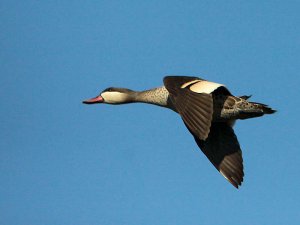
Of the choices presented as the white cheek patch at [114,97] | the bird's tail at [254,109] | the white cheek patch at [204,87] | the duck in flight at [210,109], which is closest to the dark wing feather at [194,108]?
the duck in flight at [210,109]

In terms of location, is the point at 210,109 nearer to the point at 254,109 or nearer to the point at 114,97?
the point at 254,109

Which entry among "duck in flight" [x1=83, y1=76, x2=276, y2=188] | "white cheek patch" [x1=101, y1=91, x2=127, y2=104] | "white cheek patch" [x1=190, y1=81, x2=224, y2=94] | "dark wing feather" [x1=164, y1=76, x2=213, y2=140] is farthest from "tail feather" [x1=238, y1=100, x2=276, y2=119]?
"white cheek patch" [x1=101, y1=91, x2=127, y2=104]

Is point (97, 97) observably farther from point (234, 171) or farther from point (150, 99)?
point (234, 171)

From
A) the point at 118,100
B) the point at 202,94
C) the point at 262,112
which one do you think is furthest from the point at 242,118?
the point at 118,100

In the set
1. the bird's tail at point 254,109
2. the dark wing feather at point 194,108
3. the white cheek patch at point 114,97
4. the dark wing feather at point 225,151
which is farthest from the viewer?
the white cheek patch at point 114,97

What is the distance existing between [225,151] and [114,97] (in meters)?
3.25

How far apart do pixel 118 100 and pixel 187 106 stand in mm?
4219

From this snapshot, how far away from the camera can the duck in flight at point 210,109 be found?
43.7 ft

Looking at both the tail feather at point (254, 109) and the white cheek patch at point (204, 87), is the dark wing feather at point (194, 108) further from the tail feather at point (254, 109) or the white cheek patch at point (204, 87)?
the tail feather at point (254, 109)

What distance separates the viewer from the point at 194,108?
527 inches

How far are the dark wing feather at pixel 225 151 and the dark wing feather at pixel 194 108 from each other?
2.09 meters

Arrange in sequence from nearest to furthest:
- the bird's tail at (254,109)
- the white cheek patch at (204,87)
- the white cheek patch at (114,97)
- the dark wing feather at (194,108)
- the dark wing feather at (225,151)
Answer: the dark wing feather at (194,108) → the white cheek patch at (204,87) → the bird's tail at (254,109) → the dark wing feather at (225,151) → the white cheek patch at (114,97)

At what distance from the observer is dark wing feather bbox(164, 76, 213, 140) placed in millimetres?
13062

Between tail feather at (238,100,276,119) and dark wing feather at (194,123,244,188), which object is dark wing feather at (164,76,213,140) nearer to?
tail feather at (238,100,276,119)
